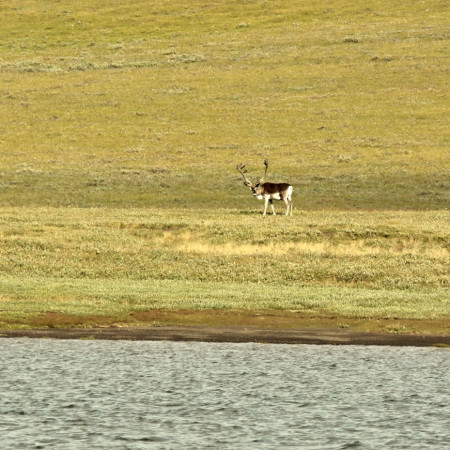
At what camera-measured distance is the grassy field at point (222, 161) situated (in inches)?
1172

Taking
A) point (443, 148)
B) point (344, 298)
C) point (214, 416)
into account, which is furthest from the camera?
point (443, 148)

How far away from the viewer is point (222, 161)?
2562 inches

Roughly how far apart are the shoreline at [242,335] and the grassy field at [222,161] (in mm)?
841

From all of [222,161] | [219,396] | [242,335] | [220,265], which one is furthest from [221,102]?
[219,396]

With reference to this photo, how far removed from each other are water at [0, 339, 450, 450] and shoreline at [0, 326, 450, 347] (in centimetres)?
63

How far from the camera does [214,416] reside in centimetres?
1738

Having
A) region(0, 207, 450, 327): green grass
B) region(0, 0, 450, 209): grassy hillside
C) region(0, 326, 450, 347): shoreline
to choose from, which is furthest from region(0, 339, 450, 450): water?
region(0, 0, 450, 209): grassy hillside

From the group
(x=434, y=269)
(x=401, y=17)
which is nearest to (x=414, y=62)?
(x=401, y=17)

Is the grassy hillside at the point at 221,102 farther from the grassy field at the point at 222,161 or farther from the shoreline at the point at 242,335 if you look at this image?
the shoreline at the point at 242,335

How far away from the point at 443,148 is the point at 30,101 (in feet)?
110

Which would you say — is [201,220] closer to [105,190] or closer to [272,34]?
[105,190]

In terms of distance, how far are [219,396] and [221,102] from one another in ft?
207

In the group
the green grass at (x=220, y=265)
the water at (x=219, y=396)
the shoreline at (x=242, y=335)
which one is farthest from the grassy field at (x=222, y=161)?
the water at (x=219, y=396)

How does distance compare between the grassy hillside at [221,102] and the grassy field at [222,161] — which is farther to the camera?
the grassy hillside at [221,102]
